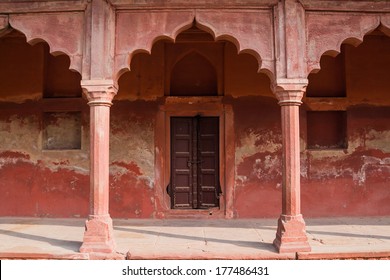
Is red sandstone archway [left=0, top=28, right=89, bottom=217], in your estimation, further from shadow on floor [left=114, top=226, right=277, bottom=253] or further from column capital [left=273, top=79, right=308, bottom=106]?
column capital [left=273, top=79, right=308, bottom=106]

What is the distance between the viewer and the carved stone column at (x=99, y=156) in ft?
19.9

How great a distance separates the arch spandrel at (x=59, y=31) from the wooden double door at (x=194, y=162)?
3101 millimetres

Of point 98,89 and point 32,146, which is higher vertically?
point 98,89

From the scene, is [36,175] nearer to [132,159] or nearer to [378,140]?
[132,159]

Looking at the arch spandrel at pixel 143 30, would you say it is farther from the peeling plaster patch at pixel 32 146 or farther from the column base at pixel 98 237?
the peeling plaster patch at pixel 32 146

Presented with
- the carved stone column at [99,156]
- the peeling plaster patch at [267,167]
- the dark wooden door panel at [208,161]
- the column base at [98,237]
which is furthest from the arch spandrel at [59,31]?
the peeling plaster patch at [267,167]

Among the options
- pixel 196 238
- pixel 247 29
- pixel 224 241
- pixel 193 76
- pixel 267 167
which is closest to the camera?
pixel 247 29

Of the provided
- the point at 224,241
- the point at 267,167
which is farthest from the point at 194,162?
the point at 224,241

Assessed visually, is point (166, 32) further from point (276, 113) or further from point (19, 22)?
point (276, 113)

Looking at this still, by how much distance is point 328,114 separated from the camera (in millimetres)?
8992

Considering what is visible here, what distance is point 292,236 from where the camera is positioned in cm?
600

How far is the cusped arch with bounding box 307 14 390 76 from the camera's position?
6.25 m

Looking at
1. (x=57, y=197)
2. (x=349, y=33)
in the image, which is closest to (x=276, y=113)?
(x=349, y=33)

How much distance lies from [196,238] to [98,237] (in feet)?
5.35
